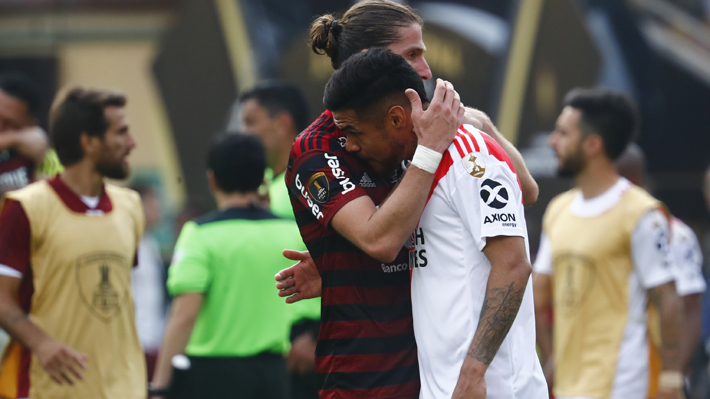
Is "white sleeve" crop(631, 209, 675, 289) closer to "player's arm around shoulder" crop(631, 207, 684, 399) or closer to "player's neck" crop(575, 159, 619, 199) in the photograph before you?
"player's arm around shoulder" crop(631, 207, 684, 399)

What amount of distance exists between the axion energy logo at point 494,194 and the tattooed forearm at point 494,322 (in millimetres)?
Result: 239

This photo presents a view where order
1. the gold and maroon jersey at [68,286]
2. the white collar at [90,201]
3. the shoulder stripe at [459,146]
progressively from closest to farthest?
the shoulder stripe at [459,146], the gold and maroon jersey at [68,286], the white collar at [90,201]

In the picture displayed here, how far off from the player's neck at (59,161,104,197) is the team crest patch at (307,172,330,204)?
82.6 inches

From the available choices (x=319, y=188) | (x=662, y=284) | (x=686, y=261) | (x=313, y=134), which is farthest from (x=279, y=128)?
(x=686, y=261)

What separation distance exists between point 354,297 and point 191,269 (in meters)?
2.16

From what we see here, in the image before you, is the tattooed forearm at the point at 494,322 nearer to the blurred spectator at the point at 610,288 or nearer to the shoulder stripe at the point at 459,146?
the shoulder stripe at the point at 459,146

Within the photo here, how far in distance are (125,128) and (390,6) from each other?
2153mm

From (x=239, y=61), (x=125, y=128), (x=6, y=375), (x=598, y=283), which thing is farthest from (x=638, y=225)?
(x=239, y=61)

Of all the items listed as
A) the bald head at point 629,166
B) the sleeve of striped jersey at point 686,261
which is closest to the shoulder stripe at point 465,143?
the sleeve of striped jersey at point 686,261

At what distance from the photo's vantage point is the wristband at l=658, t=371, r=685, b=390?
459 centimetres

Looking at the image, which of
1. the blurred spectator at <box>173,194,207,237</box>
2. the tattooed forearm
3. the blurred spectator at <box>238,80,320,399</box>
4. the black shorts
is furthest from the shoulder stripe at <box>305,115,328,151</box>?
the blurred spectator at <box>173,194,207,237</box>

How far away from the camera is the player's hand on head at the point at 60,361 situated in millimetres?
3924

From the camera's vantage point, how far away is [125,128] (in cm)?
459

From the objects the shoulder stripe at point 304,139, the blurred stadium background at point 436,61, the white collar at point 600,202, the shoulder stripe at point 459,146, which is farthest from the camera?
the blurred stadium background at point 436,61
